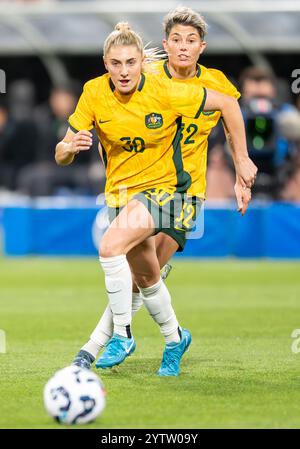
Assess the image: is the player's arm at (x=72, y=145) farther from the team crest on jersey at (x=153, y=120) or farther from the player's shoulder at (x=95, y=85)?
the team crest on jersey at (x=153, y=120)

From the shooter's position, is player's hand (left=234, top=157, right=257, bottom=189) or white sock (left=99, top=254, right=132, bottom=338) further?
player's hand (left=234, top=157, right=257, bottom=189)

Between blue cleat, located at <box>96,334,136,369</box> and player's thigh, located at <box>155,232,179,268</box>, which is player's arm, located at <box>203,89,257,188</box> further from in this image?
blue cleat, located at <box>96,334,136,369</box>

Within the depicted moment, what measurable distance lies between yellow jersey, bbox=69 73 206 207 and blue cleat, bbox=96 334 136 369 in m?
0.89

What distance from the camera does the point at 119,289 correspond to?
728 centimetres

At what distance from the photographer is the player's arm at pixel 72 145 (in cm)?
706

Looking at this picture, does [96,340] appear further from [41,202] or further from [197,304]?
[41,202]

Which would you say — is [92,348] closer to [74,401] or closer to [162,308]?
[162,308]

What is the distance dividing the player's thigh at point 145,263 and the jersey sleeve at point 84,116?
85 centimetres

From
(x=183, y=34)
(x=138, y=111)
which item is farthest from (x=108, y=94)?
(x=183, y=34)

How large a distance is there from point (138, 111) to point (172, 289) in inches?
243

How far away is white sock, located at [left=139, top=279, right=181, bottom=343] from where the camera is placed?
7578 mm

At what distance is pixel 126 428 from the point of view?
573cm

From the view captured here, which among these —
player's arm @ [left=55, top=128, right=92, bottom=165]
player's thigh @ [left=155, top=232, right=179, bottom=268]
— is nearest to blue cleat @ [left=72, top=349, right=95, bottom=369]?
player's thigh @ [left=155, top=232, right=179, bottom=268]

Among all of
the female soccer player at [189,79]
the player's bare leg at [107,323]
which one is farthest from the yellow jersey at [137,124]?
the player's bare leg at [107,323]
